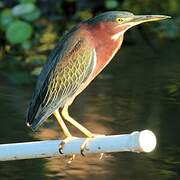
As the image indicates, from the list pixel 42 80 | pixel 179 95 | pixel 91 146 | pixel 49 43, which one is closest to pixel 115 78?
pixel 179 95

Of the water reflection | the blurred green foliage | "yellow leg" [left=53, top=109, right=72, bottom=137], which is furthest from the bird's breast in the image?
the blurred green foliage

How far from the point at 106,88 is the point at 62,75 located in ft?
10.0

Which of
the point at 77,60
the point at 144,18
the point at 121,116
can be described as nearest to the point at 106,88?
the point at 121,116

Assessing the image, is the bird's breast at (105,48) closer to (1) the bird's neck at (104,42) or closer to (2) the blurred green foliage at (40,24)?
(1) the bird's neck at (104,42)

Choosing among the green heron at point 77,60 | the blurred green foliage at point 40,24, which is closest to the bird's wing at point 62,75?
the green heron at point 77,60

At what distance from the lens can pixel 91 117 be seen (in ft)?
18.7

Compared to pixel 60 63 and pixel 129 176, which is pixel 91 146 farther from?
pixel 129 176

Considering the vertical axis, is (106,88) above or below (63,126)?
below

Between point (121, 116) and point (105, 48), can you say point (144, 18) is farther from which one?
point (121, 116)

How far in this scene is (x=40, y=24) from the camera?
8.40 meters

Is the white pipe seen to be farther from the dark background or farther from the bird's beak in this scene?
the dark background

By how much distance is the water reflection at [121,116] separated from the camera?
4637mm

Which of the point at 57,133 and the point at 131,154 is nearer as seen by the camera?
the point at 131,154

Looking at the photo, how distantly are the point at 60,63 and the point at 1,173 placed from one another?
1.45 m
